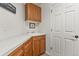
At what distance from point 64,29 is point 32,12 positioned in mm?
1341

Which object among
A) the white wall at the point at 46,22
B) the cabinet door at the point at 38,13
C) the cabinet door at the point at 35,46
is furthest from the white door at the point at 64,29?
the cabinet door at the point at 38,13

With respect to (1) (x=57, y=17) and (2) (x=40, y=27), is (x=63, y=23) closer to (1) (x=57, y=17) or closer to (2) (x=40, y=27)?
(1) (x=57, y=17)

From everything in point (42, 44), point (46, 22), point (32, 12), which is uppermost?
point (32, 12)

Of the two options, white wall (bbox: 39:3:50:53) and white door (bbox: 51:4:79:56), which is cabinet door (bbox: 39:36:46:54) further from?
white door (bbox: 51:4:79:56)

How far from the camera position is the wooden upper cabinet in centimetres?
334

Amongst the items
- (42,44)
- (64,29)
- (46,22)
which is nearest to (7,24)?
(64,29)

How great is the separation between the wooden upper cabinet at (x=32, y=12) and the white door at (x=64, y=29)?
649 millimetres

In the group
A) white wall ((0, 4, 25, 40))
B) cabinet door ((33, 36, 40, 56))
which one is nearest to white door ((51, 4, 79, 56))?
cabinet door ((33, 36, 40, 56))

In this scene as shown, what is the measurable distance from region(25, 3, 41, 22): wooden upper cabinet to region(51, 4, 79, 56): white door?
2.13 feet

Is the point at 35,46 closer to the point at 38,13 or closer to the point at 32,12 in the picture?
the point at 32,12

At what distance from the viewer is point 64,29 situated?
274 cm

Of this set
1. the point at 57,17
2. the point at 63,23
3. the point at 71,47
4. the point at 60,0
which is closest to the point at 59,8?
the point at 57,17

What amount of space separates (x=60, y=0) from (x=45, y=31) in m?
3.35

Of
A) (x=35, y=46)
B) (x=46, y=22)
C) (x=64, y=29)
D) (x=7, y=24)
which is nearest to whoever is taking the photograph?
(x=7, y=24)
